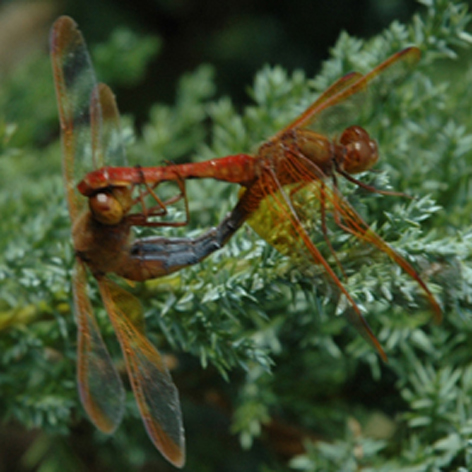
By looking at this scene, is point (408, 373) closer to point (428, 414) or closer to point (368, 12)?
point (428, 414)

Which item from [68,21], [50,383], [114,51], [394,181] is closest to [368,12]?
[114,51]

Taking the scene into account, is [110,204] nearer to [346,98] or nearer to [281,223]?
[281,223]

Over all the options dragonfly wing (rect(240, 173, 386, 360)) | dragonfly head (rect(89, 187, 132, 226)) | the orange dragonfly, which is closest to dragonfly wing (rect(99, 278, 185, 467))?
the orange dragonfly

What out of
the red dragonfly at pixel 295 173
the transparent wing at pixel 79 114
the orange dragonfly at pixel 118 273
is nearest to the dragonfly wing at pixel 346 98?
the red dragonfly at pixel 295 173

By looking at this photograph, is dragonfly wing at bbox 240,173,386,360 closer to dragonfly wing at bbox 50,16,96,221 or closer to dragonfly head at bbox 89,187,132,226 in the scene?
dragonfly head at bbox 89,187,132,226

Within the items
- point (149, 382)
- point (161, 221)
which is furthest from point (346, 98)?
point (149, 382)

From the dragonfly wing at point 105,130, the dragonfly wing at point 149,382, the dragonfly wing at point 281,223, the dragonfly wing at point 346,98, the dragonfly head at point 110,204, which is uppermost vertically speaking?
the dragonfly wing at point 105,130

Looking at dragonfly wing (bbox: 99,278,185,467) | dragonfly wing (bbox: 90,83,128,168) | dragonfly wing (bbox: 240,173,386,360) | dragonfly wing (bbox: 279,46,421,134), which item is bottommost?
dragonfly wing (bbox: 99,278,185,467)

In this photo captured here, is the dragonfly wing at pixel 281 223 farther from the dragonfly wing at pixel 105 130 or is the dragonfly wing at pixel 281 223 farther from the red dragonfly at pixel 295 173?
the dragonfly wing at pixel 105 130
